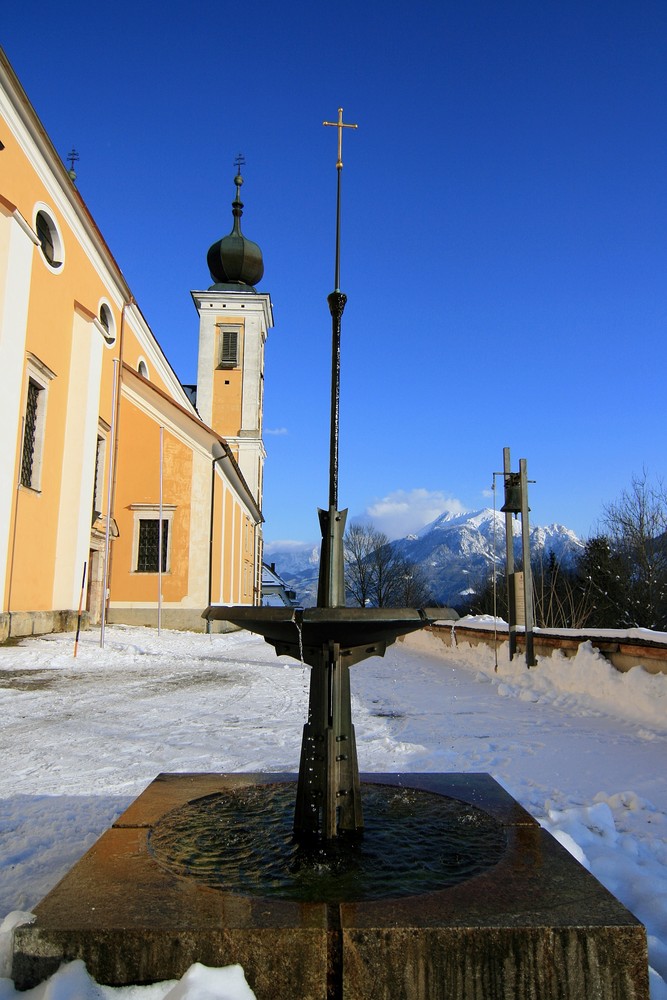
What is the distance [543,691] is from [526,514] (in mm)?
3412

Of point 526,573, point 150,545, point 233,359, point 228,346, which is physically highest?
point 228,346

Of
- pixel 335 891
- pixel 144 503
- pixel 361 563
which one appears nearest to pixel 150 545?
pixel 144 503

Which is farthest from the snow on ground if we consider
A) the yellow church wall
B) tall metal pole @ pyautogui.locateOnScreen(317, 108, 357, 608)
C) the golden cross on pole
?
the yellow church wall

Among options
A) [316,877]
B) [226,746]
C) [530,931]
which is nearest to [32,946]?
[316,877]

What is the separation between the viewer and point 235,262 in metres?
46.5

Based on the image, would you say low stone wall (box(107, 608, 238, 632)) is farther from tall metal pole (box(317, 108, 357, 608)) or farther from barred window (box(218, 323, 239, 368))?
tall metal pole (box(317, 108, 357, 608))

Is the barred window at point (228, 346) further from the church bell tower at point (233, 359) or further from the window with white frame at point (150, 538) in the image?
the window with white frame at point (150, 538)

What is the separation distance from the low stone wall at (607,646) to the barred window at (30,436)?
11693 mm

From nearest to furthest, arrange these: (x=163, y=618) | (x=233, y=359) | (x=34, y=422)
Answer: (x=34, y=422)
(x=163, y=618)
(x=233, y=359)

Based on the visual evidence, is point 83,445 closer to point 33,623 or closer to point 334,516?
point 33,623

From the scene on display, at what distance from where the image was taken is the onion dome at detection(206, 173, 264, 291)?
46.2 metres

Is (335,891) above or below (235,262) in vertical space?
below

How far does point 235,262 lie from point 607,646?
42.6 m

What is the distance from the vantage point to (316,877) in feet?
8.61
